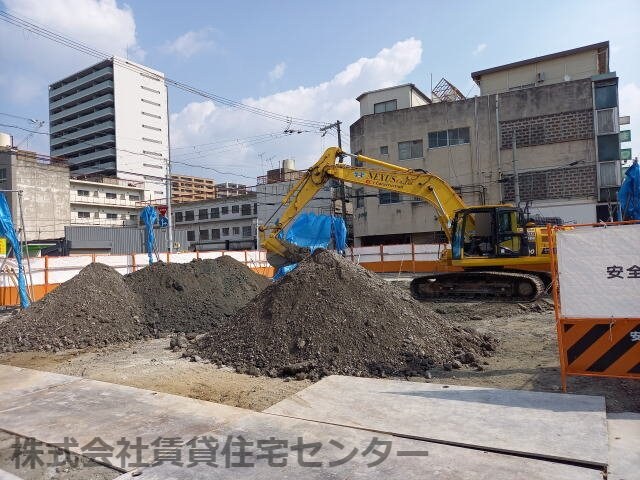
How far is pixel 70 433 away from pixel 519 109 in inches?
1232

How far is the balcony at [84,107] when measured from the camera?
88938 mm

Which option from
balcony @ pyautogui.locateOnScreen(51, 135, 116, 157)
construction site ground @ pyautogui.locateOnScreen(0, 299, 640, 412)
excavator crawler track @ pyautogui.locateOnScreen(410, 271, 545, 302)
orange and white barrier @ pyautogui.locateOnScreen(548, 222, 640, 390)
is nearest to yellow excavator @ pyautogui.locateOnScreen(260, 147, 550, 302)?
excavator crawler track @ pyautogui.locateOnScreen(410, 271, 545, 302)

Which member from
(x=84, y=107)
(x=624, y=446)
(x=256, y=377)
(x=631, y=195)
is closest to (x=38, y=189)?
(x=84, y=107)

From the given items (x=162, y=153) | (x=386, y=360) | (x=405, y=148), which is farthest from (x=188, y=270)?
(x=162, y=153)

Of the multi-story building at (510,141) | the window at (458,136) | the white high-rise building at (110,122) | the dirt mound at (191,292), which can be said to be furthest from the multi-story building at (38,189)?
the dirt mound at (191,292)

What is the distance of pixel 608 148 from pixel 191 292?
26.4 metres

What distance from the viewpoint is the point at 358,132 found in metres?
36.0

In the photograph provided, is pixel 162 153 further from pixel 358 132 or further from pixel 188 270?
pixel 188 270

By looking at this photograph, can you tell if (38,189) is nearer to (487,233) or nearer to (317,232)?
(317,232)

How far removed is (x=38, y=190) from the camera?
58406 millimetres

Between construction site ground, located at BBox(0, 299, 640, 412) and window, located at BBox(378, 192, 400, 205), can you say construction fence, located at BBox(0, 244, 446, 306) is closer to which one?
construction site ground, located at BBox(0, 299, 640, 412)

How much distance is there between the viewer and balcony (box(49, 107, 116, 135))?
88594 millimetres

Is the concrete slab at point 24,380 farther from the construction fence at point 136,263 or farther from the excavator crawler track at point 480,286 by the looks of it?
A: the excavator crawler track at point 480,286

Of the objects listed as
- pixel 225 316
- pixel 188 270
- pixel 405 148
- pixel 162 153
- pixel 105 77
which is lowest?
pixel 225 316
